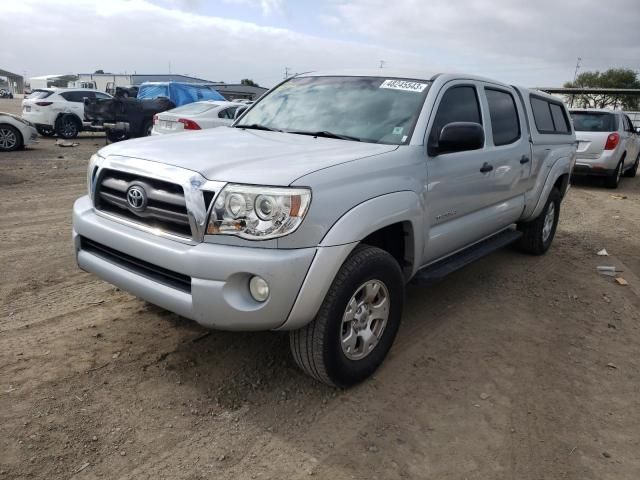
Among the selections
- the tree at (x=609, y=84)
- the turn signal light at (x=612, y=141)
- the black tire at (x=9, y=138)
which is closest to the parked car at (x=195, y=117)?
the black tire at (x=9, y=138)

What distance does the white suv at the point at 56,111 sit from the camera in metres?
15.9

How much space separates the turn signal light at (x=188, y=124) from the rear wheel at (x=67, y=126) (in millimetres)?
7375

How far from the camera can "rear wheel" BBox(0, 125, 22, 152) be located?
1238cm

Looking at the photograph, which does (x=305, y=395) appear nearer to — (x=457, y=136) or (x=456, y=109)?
(x=457, y=136)

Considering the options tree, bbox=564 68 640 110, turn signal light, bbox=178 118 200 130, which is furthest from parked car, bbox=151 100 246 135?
tree, bbox=564 68 640 110

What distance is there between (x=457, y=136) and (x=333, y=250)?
4.24 ft

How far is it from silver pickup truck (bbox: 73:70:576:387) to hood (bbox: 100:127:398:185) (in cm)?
1

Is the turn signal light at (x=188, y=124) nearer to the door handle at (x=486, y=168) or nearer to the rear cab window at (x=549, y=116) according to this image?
the rear cab window at (x=549, y=116)

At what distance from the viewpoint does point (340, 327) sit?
2.81 meters

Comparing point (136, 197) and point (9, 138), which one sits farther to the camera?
point (9, 138)

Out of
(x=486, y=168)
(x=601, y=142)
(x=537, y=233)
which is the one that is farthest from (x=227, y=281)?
(x=601, y=142)

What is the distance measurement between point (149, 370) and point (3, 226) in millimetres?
3958

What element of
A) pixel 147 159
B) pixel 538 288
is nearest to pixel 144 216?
pixel 147 159

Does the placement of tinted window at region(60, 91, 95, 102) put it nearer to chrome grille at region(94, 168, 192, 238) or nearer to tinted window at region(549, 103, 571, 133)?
tinted window at region(549, 103, 571, 133)
